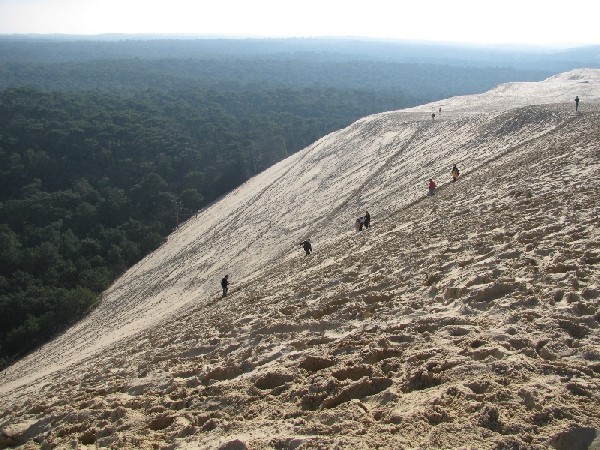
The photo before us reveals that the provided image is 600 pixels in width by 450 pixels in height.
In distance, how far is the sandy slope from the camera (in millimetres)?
4570

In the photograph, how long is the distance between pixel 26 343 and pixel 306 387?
19050 mm

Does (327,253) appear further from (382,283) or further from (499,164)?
(499,164)

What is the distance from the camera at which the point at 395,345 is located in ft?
19.7

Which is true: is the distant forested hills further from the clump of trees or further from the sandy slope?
the sandy slope

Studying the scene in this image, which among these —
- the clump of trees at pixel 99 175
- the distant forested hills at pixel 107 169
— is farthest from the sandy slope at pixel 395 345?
the distant forested hills at pixel 107 169

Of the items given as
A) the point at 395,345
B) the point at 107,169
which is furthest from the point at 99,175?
the point at 395,345

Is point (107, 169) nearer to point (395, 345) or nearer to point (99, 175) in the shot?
point (99, 175)

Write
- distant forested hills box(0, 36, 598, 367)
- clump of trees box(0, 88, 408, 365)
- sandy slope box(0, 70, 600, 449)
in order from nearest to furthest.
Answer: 1. sandy slope box(0, 70, 600, 449)
2. clump of trees box(0, 88, 408, 365)
3. distant forested hills box(0, 36, 598, 367)

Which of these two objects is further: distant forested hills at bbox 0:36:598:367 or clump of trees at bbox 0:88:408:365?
distant forested hills at bbox 0:36:598:367

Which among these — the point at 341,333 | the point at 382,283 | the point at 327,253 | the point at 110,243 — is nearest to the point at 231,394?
the point at 341,333

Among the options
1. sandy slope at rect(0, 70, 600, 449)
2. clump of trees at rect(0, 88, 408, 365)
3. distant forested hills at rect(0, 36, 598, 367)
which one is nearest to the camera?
sandy slope at rect(0, 70, 600, 449)

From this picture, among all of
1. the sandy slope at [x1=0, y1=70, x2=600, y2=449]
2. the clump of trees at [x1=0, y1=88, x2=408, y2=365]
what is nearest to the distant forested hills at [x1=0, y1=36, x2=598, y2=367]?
the clump of trees at [x1=0, y1=88, x2=408, y2=365]

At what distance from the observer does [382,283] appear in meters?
8.34

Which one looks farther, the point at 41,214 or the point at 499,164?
the point at 41,214
